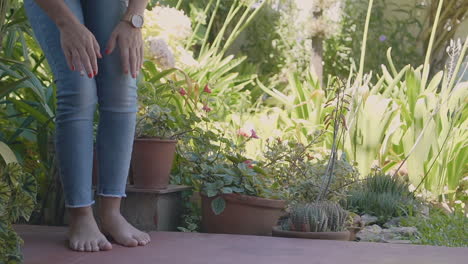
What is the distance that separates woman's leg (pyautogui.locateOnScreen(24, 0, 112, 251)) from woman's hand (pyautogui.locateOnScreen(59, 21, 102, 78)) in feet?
0.14

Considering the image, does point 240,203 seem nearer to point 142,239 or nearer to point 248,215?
point 248,215

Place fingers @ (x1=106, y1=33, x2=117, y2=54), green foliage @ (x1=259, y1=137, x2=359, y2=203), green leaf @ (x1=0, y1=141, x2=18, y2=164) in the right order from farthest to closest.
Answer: green foliage @ (x1=259, y1=137, x2=359, y2=203), green leaf @ (x1=0, y1=141, x2=18, y2=164), fingers @ (x1=106, y1=33, x2=117, y2=54)

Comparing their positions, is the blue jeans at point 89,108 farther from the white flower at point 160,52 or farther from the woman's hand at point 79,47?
the white flower at point 160,52

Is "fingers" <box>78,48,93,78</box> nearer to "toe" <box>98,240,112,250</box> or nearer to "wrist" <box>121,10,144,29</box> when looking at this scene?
"wrist" <box>121,10,144,29</box>

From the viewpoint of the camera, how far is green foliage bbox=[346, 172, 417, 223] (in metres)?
3.29

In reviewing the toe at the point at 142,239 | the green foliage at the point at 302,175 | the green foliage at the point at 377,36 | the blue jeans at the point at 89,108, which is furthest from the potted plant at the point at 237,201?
the green foliage at the point at 377,36

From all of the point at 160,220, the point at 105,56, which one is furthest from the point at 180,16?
the point at 105,56

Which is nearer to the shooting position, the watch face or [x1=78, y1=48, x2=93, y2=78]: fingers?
[x1=78, y1=48, x2=93, y2=78]: fingers

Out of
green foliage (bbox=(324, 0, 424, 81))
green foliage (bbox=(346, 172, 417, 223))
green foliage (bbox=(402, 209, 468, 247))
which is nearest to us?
green foliage (bbox=(402, 209, 468, 247))

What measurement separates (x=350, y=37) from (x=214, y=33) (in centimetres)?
145

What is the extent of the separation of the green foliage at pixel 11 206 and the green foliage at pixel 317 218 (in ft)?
3.69

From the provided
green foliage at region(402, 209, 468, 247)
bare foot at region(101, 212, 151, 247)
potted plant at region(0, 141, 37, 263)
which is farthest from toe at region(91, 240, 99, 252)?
green foliage at region(402, 209, 468, 247)

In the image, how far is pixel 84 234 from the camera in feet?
6.36

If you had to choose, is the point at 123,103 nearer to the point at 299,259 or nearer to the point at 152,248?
the point at 152,248
